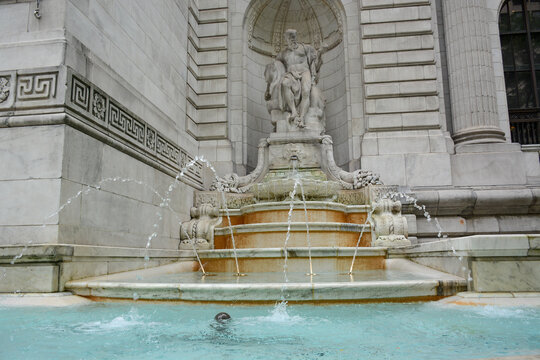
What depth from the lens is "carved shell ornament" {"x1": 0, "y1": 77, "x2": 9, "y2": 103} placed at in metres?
5.80

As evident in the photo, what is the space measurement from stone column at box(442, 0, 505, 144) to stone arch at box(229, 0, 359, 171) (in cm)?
326

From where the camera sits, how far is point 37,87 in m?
5.72

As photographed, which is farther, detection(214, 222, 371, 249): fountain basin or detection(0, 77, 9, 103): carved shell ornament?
detection(214, 222, 371, 249): fountain basin

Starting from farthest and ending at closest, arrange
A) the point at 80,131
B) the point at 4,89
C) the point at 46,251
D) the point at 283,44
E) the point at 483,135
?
the point at 283,44
the point at 483,135
the point at 80,131
the point at 4,89
the point at 46,251

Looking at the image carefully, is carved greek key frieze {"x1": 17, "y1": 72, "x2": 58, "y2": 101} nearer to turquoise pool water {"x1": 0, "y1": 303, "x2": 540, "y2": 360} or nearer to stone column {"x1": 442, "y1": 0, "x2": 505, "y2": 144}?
turquoise pool water {"x1": 0, "y1": 303, "x2": 540, "y2": 360}

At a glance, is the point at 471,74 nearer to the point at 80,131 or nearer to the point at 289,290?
the point at 289,290

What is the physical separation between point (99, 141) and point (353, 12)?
1055 centimetres

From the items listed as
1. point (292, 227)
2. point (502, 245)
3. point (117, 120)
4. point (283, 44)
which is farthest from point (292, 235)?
point (283, 44)

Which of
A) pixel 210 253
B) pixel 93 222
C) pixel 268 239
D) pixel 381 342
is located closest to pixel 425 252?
pixel 268 239

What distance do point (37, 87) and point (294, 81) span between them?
8200 millimetres

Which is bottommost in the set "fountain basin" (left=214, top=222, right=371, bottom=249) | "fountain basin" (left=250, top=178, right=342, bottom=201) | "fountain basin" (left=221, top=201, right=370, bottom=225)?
"fountain basin" (left=214, top=222, right=371, bottom=249)

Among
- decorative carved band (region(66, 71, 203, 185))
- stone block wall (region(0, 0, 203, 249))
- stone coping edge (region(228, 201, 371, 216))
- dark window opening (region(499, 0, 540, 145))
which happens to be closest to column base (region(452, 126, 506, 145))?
dark window opening (region(499, 0, 540, 145))

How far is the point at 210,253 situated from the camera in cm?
742

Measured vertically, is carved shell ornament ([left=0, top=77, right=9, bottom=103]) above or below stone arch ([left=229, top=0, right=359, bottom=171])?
below
